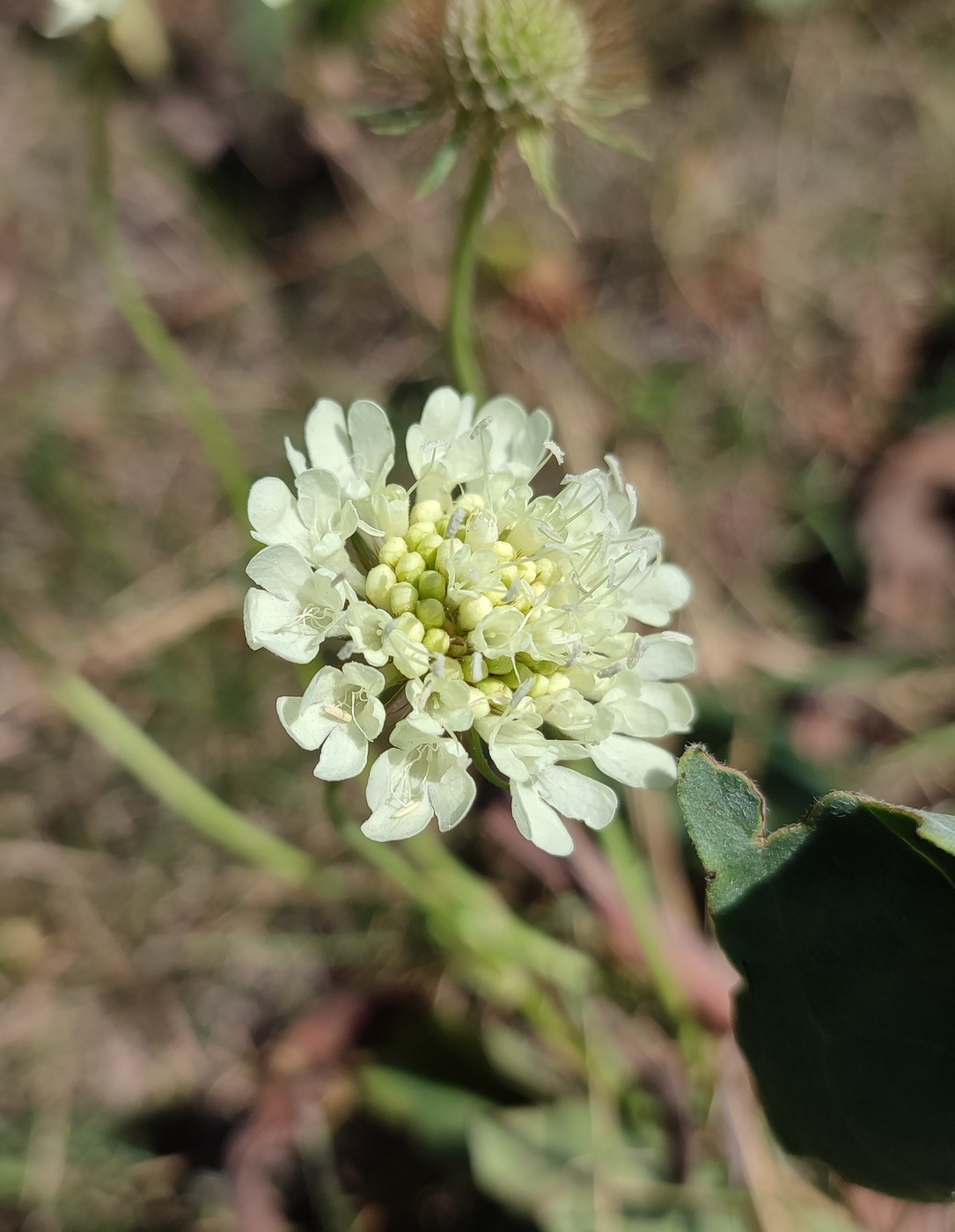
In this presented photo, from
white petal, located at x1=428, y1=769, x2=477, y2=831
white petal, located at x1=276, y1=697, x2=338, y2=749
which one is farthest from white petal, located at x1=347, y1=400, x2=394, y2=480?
white petal, located at x1=428, y1=769, x2=477, y2=831

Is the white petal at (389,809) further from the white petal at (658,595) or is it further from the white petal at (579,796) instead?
the white petal at (658,595)

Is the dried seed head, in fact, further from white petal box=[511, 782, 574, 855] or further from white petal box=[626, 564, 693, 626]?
white petal box=[511, 782, 574, 855]

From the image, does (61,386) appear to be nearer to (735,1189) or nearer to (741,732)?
(741,732)

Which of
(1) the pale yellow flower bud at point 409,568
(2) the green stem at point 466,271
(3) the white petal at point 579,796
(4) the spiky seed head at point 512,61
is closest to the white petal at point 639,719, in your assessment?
(3) the white petal at point 579,796

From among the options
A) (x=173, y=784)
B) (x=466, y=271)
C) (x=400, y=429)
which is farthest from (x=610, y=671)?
Result: (x=400, y=429)

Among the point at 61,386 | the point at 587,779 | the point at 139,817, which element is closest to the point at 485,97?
the point at 587,779
